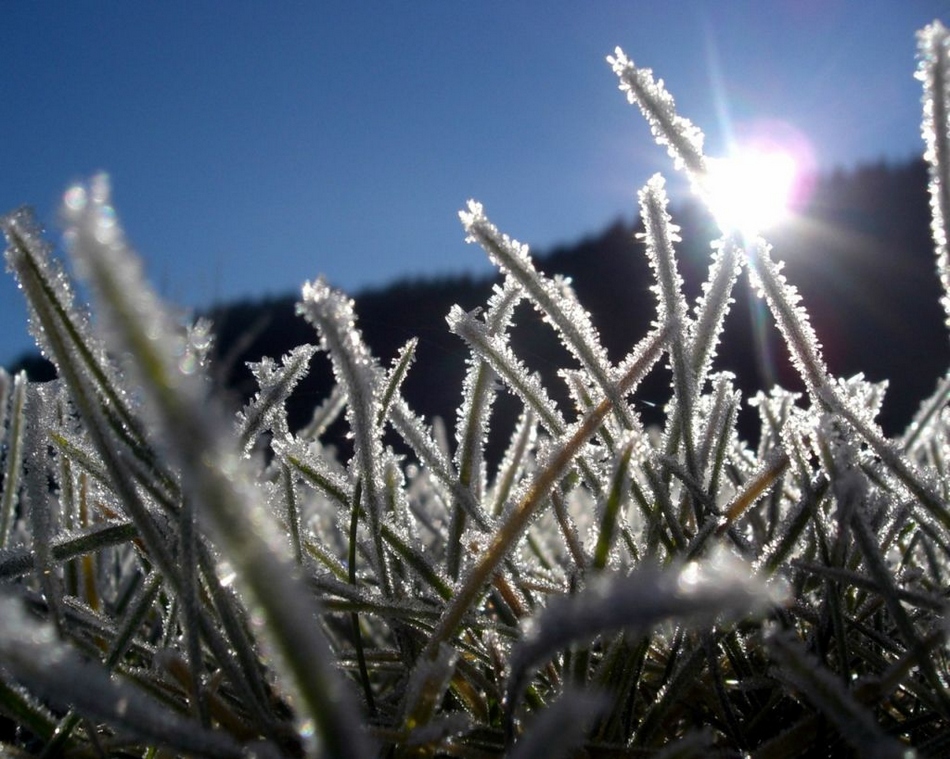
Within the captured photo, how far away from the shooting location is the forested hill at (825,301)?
368 centimetres

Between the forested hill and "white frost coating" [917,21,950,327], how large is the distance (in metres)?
2.91

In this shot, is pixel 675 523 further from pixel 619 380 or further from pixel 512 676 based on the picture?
pixel 512 676

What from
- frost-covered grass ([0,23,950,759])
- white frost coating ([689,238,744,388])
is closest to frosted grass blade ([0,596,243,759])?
frost-covered grass ([0,23,950,759])

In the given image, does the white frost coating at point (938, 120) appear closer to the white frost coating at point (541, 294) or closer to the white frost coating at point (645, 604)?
the white frost coating at point (541, 294)

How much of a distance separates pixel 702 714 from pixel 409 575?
7.9 inches

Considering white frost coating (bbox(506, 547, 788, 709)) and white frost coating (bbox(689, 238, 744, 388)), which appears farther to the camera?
white frost coating (bbox(689, 238, 744, 388))

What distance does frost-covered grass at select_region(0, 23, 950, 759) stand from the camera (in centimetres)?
21

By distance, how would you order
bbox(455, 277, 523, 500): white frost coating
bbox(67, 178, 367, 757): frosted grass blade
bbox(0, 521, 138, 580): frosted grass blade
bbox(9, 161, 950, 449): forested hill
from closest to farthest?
bbox(67, 178, 367, 757): frosted grass blade < bbox(0, 521, 138, 580): frosted grass blade < bbox(455, 277, 523, 500): white frost coating < bbox(9, 161, 950, 449): forested hill

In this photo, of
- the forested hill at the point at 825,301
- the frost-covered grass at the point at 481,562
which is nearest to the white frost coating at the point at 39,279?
the frost-covered grass at the point at 481,562

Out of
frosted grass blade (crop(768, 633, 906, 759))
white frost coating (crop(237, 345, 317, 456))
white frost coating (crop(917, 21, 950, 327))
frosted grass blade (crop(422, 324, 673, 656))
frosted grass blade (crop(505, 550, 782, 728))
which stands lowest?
frosted grass blade (crop(768, 633, 906, 759))

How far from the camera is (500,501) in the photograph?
2.14 ft

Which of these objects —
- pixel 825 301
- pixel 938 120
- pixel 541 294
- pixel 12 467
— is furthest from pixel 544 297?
pixel 825 301

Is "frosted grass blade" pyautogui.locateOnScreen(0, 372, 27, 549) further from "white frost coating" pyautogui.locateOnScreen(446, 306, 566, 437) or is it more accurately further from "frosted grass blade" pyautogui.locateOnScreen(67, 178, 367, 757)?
"frosted grass blade" pyautogui.locateOnScreen(67, 178, 367, 757)

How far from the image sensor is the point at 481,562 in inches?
15.3
